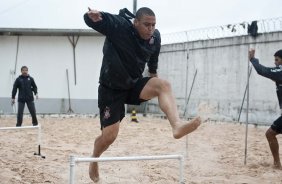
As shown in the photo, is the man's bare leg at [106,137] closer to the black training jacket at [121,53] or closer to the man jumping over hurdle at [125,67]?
the man jumping over hurdle at [125,67]

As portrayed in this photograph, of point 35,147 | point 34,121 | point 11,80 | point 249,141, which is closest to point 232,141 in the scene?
point 249,141

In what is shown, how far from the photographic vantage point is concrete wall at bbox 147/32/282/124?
13.5 m

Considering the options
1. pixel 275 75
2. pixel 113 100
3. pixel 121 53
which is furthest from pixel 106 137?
pixel 275 75

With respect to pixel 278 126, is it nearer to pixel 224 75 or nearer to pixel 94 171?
pixel 94 171

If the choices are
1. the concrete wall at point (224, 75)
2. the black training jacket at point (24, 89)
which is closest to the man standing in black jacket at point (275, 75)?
the concrete wall at point (224, 75)

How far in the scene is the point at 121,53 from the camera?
4.40m

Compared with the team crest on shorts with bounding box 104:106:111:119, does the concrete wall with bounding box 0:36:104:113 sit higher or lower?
higher

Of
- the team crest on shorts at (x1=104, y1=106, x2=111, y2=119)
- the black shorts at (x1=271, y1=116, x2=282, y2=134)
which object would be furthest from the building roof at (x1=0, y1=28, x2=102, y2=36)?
the team crest on shorts at (x1=104, y1=106, x2=111, y2=119)

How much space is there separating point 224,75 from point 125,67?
11.7m

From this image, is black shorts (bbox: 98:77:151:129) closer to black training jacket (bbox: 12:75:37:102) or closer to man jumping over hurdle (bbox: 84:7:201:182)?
man jumping over hurdle (bbox: 84:7:201:182)

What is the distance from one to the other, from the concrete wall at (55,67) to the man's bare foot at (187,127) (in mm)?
15490

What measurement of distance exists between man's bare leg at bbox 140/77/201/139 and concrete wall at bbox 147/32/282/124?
8.04m

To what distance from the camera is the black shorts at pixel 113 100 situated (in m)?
4.53

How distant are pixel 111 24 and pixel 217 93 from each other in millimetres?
12136
